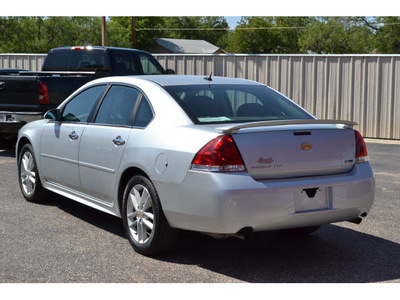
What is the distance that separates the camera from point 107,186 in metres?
5.93

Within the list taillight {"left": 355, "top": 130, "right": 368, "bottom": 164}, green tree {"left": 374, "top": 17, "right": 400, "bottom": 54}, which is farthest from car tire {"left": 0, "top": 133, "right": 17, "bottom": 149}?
green tree {"left": 374, "top": 17, "right": 400, "bottom": 54}

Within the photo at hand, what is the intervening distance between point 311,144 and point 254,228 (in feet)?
2.70

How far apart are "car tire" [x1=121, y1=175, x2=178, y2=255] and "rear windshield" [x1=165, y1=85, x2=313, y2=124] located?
72 cm

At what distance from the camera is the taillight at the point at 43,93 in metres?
11.6

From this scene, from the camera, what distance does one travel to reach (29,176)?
25.2ft

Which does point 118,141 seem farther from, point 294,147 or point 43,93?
point 43,93

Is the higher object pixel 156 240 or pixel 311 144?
pixel 311 144

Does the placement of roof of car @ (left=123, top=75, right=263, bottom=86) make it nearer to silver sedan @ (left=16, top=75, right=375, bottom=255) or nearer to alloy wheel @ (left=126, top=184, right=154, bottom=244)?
silver sedan @ (left=16, top=75, right=375, bottom=255)

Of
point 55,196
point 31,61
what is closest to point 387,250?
point 55,196

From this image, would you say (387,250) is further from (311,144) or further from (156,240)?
(156,240)

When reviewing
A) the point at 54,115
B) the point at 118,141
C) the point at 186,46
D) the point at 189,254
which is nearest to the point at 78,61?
the point at 54,115

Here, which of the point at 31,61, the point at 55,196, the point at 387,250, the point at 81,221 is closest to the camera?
the point at 387,250

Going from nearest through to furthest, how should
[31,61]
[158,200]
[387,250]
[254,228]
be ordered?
[254,228]
[158,200]
[387,250]
[31,61]

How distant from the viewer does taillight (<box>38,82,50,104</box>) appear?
11.6 meters
